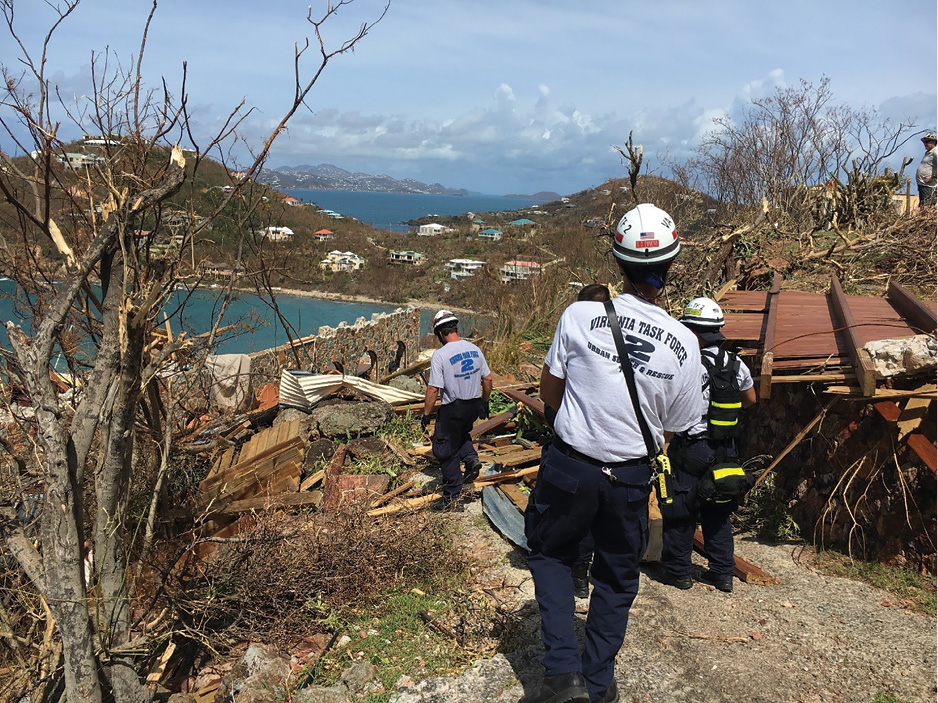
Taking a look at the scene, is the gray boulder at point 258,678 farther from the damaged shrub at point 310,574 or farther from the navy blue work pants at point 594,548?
the navy blue work pants at point 594,548

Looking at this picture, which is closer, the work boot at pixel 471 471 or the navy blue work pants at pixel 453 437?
the navy blue work pants at pixel 453 437

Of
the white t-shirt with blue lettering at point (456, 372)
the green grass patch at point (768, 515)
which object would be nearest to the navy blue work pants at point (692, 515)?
→ the green grass patch at point (768, 515)

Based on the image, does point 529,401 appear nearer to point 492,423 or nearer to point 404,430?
point 492,423

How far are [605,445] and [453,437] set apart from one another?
303 centimetres

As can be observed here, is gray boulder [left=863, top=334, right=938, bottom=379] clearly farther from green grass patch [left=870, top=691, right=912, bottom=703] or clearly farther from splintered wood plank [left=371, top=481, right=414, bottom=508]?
splintered wood plank [left=371, top=481, right=414, bottom=508]

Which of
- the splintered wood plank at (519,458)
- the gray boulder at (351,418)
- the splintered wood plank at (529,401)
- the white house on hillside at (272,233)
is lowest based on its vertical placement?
the gray boulder at (351,418)

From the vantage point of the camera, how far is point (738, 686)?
3.33 m

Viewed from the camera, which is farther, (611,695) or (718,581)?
(718,581)

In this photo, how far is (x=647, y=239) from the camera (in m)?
2.87

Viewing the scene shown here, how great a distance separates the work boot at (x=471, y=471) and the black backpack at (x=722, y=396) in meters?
2.46

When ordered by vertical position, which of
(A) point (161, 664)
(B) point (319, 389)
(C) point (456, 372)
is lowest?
(A) point (161, 664)

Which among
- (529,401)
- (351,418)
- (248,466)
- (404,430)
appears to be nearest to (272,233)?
(248,466)

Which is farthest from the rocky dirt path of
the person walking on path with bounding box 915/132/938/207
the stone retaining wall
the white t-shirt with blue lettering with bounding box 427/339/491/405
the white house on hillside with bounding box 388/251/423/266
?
the white house on hillside with bounding box 388/251/423/266

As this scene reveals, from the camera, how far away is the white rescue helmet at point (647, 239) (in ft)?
9.41
